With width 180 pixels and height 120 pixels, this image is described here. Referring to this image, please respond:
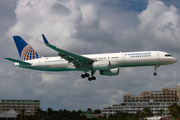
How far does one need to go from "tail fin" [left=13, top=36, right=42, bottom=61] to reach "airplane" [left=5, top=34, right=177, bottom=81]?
7.02 ft

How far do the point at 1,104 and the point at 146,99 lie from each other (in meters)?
117

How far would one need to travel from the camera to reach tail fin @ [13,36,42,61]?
58219mm

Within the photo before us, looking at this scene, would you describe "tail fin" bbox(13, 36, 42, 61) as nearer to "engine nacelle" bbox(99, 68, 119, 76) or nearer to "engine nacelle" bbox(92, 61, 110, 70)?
"engine nacelle" bbox(92, 61, 110, 70)

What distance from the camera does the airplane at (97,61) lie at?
1929 inches

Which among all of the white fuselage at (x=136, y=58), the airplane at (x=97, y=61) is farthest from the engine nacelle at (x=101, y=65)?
the white fuselage at (x=136, y=58)

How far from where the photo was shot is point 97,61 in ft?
165

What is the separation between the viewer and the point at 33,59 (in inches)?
2254

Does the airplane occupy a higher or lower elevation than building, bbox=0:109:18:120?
higher

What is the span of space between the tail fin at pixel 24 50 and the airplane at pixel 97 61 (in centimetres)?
214

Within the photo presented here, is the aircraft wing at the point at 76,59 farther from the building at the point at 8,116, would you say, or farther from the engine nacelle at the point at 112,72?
the building at the point at 8,116

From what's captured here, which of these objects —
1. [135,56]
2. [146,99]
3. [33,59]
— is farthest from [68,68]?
[146,99]

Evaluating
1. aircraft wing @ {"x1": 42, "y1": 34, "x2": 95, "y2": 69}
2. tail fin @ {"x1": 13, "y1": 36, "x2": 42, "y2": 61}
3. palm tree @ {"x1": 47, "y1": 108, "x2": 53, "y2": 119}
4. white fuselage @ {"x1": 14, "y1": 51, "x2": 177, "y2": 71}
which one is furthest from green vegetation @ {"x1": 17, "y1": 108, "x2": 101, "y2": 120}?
white fuselage @ {"x1": 14, "y1": 51, "x2": 177, "y2": 71}

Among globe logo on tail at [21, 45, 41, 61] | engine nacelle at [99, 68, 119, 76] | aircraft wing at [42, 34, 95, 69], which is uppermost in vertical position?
globe logo on tail at [21, 45, 41, 61]

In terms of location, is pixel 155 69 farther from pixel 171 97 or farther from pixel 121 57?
pixel 171 97
